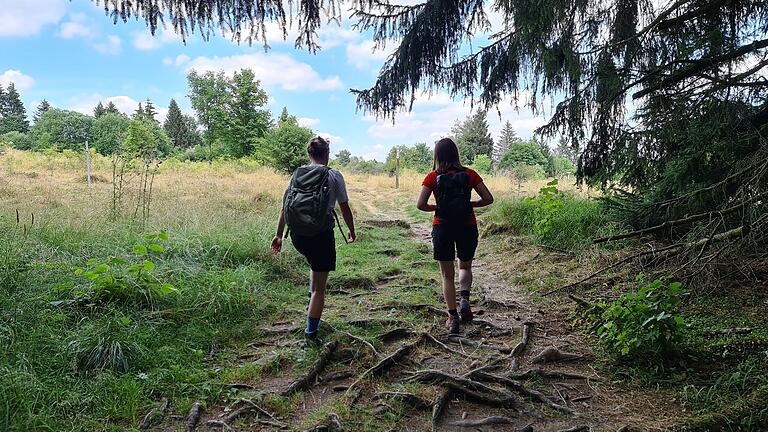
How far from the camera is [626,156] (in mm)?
4820

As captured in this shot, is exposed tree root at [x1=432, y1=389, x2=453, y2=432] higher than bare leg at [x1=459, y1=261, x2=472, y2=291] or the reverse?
the reverse

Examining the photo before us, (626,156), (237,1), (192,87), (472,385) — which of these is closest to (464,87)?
(626,156)

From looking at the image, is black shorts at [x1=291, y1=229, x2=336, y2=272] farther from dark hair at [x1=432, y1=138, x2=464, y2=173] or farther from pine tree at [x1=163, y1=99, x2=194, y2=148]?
pine tree at [x1=163, y1=99, x2=194, y2=148]

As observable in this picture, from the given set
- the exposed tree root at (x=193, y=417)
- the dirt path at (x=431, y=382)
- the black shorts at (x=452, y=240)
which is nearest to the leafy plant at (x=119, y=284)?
the dirt path at (x=431, y=382)

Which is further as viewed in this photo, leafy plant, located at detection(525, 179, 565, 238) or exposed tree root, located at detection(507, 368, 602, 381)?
leafy plant, located at detection(525, 179, 565, 238)

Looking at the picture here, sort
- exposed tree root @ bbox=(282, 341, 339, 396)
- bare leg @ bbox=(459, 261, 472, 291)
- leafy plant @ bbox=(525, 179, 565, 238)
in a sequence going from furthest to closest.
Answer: leafy plant @ bbox=(525, 179, 565, 238) < bare leg @ bbox=(459, 261, 472, 291) < exposed tree root @ bbox=(282, 341, 339, 396)

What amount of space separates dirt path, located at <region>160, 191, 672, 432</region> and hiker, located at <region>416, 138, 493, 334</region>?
1.52 feet

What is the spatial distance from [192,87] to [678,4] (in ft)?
199

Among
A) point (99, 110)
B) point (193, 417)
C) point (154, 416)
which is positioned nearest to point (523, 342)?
point (193, 417)

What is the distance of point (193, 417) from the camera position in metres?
2.46

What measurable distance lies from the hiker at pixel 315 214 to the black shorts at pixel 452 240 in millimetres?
874

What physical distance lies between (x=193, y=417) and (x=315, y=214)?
1.58 m

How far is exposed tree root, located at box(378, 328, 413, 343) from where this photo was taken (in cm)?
369

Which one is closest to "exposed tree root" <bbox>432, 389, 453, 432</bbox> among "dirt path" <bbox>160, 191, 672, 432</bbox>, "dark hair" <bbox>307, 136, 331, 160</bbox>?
"dirt path" <bbox>160, 191, 672, 432</bbox>
